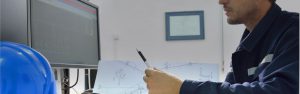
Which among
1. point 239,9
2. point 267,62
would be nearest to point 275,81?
point 267,62

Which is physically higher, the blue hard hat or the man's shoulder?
the man's shoulder

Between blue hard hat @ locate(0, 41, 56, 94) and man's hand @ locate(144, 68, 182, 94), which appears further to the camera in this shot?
man's hand @ locate(144, 68, 182, 94)

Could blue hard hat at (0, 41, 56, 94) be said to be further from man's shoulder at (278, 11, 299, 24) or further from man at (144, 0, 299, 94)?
man's shoulder at (278, 11, 299, 24)

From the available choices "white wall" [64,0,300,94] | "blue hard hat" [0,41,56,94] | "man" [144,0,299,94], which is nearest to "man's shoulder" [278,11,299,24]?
"man" [144,0,299,94]

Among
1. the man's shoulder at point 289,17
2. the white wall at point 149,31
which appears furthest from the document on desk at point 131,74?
the white wall at point 149,31

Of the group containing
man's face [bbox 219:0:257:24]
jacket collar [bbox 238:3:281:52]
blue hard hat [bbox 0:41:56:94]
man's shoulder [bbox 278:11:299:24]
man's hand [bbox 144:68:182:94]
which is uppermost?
man's face [bbox 219:0:257:24]

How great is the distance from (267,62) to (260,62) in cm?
9

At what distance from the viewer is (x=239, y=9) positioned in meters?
1.14

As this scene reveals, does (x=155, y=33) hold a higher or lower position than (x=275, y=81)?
higher

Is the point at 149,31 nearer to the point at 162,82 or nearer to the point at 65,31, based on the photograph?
the point at 65,31

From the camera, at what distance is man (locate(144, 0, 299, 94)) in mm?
800

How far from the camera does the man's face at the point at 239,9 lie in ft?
3.70

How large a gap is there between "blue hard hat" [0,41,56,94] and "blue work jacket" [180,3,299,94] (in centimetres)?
32

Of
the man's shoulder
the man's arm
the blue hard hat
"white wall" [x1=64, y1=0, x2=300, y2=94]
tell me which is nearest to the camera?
the blue hard hat
